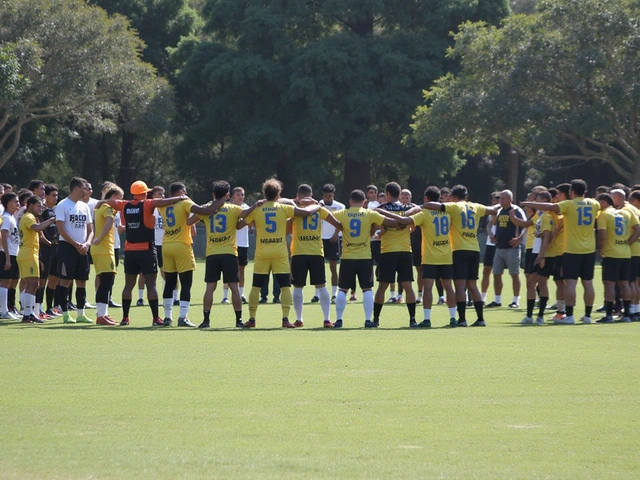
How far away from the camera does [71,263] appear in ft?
53.2

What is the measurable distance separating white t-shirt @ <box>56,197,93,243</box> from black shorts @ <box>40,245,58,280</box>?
146 cm

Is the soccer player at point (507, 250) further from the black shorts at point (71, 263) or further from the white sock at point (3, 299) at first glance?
the white sock at point (3, 299)

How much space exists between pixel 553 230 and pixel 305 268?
14.3ft

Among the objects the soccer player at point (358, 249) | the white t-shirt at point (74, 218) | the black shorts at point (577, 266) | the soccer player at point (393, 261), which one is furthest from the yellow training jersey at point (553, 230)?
the white t-shirt at point (74, 218)

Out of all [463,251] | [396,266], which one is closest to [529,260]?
[463,251]

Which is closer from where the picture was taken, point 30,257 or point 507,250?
point 30,257

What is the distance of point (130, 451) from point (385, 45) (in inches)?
1853

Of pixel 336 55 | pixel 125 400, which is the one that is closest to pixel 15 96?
pixel 336 55

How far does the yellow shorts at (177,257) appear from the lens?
15.5 m

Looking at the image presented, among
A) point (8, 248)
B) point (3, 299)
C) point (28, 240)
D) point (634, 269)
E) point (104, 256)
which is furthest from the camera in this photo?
point (634, 269)

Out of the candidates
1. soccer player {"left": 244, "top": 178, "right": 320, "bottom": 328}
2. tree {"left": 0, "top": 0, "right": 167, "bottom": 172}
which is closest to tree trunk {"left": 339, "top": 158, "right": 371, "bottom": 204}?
tree {"left": 0, "top": 0, "right": 167, "bottom": 172}

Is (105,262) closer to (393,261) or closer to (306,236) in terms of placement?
(306,236)

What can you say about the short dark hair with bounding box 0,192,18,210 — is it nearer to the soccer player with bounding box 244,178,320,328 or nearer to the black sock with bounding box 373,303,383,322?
the soccer player with bounding box 244,178,320,328

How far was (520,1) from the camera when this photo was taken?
8188 centimetres
